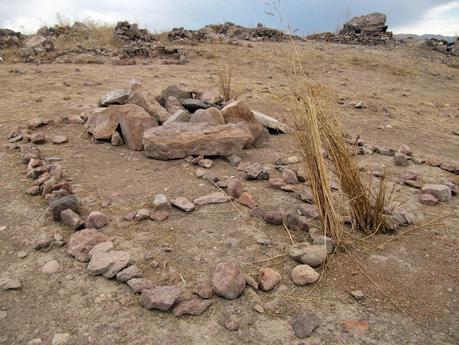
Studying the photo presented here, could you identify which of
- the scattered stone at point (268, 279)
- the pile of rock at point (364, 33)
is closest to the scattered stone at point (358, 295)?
the scattered stone at point (268, 279)

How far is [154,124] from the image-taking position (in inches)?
158

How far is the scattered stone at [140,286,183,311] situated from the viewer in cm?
196

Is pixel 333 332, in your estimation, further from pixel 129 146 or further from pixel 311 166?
pixel 129 146

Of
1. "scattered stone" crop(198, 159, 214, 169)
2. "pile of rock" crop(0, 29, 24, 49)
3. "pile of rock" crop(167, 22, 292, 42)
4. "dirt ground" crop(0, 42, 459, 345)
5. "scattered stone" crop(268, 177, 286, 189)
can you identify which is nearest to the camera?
"dirt ground" crop(0, 42, 459, 345)

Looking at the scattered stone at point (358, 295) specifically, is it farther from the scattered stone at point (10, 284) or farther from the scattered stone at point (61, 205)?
the scattered stone at point (61, 205)

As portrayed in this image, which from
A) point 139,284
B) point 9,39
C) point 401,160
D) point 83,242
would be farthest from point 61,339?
point 9,39

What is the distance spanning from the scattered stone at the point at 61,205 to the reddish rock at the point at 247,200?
106 centimetres

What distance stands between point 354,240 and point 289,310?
2.39 ft

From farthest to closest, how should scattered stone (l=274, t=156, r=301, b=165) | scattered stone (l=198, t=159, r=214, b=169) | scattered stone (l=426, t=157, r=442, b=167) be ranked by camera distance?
1. scattered stone (l=426, t=157, r=442, b=167)
2. scattered stone (l=274, t=156, r=301, b=165)
3. scattered stone (l=198, t=159, r=214, b=169)

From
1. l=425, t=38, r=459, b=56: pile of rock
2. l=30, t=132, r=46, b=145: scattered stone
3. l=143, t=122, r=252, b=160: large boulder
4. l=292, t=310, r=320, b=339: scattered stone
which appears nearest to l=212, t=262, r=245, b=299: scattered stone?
l=292, t=310, r=320, b=339: scattered stone

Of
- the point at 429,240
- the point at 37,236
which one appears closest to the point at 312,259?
the point at 429,240

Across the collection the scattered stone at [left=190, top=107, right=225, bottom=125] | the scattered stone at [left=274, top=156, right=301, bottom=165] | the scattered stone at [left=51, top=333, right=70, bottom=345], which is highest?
the scattered stone at [left=190, top=107, right=225, bottom=125]

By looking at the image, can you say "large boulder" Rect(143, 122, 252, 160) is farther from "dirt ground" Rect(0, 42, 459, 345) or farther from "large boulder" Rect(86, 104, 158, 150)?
"large boulder" Rect(86, 104, 158, 150)

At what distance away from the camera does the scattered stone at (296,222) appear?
104 inches
